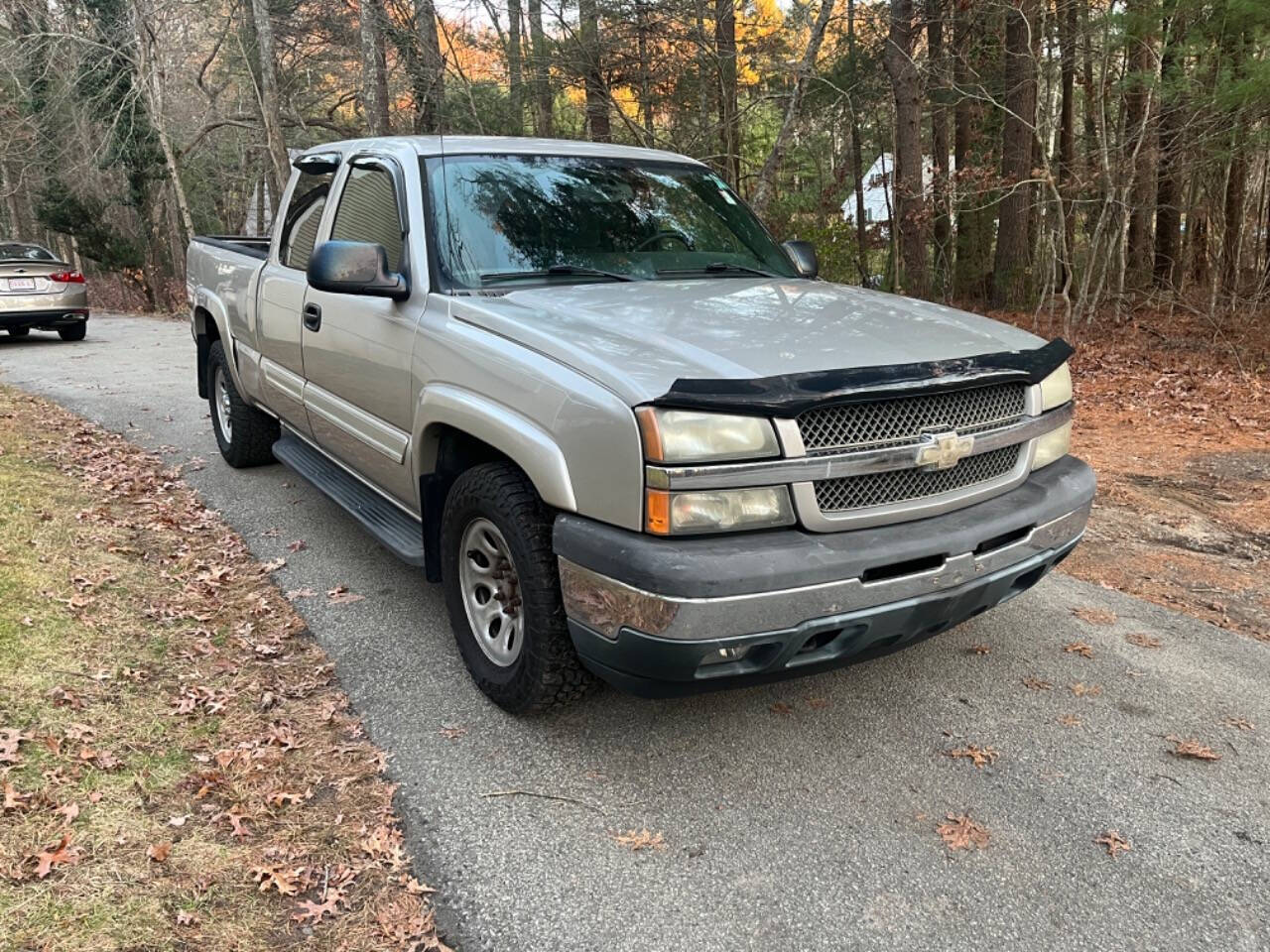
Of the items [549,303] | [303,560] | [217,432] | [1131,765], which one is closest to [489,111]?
[217,432]

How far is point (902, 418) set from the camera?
103 inches

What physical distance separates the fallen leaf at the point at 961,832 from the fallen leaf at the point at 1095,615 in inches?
67.8

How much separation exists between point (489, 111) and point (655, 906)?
1757cm

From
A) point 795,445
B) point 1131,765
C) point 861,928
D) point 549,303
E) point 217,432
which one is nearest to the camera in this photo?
point 861,928

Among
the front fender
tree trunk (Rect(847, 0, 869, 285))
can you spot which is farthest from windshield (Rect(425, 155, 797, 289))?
tree trunk (Rect(847, 0, 869, 285))

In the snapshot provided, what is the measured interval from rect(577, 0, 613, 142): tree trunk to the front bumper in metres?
13.3

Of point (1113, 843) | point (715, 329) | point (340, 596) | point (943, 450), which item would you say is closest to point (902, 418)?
point (943, 450)

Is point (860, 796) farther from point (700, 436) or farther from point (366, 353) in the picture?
point (366, 353)

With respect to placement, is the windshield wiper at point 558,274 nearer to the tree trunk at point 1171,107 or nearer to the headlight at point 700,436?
the headlight at point 700,436

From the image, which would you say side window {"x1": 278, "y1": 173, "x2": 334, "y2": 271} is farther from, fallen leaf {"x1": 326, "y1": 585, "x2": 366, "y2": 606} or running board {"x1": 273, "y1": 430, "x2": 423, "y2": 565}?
fallen leaf {"x1": 326, "y1": 585, "x2": 366, "y2": 606}

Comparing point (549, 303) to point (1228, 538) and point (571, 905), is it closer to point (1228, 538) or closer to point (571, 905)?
point (571, 905)

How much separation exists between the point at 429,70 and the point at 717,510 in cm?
1697

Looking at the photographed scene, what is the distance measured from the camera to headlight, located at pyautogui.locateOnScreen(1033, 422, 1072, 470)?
122 inches

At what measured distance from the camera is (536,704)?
116 inches
